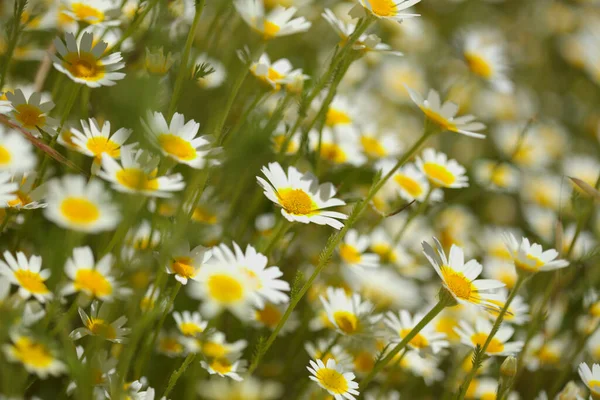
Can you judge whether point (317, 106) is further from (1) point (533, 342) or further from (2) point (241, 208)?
(1) point (533, 342)

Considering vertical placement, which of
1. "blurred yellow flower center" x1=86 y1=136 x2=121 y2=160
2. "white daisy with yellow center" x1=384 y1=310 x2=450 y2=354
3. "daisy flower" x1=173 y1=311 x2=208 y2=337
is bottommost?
"white daisy with yellow center" x1=384 y1=310 x2=450 y2=354

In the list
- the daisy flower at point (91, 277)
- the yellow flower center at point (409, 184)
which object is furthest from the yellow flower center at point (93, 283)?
the yellow flower center at point (409, 184)

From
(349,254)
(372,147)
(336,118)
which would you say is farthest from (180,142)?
(372,147)

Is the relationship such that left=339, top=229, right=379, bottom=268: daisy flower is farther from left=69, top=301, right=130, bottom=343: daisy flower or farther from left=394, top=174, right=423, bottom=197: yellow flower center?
left=69, top=301, right=130, bottom=343: daisy flower

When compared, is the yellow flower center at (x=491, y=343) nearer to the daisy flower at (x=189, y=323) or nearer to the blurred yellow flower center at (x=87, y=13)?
the daisy flower at (x=189, y=323)

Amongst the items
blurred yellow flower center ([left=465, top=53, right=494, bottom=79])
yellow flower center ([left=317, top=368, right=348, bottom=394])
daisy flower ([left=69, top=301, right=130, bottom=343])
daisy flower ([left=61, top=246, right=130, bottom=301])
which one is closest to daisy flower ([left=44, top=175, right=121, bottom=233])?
daisy flower ([left=61, top=246, right=130, bottom=301])

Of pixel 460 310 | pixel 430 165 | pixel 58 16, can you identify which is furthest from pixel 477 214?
pixel 58 16

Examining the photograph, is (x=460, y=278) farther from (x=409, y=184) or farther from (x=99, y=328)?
(x=99, y=328)

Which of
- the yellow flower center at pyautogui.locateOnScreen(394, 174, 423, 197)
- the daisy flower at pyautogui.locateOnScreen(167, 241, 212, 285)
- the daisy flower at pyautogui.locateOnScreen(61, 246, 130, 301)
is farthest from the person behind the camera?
the yellow flower center at pyautogui.locateOnScreen(394, 174, 423, 197)
